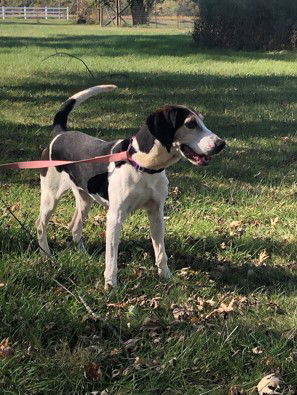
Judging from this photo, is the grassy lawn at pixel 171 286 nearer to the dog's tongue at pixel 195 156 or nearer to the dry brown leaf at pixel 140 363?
the dry brown leaf at pixel 140 363

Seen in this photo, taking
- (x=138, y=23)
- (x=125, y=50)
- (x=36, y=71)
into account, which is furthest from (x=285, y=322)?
(x=138, y=23)

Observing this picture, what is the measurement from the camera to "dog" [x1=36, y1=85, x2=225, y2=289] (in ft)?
10.7

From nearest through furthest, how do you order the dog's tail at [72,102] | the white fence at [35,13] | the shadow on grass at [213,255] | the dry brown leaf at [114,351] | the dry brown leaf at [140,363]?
the dry brown leaf at [140,363] < the dry brown leaf at [114,351] < the shadow on grass at [213,255] < the dog's tail at [72,102] < the white fence at [35,13]

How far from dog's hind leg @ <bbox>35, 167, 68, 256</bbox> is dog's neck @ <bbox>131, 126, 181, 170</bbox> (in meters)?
0.83

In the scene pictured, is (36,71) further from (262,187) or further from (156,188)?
(156,188)

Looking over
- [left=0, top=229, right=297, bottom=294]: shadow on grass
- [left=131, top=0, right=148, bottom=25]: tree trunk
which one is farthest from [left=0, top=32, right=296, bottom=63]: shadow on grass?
[left=131, top=0, right=148, bottom=25]: tree trunk

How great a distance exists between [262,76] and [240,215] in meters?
10.9

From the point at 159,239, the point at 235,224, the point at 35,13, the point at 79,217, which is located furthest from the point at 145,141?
the point at 35,13

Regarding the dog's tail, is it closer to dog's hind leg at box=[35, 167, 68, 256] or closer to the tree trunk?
dog's hind leg at box=[35, 167, 68, 256]

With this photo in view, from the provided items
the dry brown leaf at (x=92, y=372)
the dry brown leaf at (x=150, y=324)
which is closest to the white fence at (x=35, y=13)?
the dry brown leaf at (x=150, y=324)

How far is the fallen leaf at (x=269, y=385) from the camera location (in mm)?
2693

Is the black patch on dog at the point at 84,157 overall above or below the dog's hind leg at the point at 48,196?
above

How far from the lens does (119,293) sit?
3.53 meters

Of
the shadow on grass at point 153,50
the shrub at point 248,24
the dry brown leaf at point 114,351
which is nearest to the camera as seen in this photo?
the dry brown leaf at point 114,351
